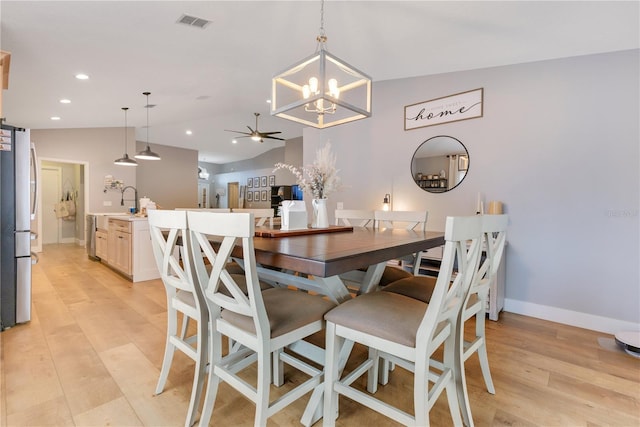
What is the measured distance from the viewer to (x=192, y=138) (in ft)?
28.2

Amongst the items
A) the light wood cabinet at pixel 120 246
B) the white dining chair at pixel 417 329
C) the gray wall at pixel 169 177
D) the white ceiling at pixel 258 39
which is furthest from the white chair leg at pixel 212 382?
the gray wall at pixel 169 177

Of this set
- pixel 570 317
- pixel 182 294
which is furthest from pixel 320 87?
pixel 570 317

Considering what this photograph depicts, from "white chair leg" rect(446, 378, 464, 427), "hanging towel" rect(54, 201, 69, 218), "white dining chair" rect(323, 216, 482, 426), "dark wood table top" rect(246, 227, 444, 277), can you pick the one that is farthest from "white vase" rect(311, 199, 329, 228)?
"hanging towel" rect(54, 201, 69, 218)

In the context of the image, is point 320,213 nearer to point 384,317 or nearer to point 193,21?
point 384,317

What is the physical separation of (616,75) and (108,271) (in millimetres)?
6344

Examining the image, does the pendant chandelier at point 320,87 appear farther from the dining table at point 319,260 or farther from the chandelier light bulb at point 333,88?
the dining table at point 319,260

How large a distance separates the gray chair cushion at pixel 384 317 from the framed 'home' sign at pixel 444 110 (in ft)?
8.51

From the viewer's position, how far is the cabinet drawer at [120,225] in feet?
13.2

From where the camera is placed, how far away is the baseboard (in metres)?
2.49

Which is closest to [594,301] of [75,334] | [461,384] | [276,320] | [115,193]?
[461,384]

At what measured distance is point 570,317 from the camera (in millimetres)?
Answer: 2678

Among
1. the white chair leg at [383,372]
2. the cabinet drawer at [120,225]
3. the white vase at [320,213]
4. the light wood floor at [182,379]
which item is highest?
the white vase at [320,213]

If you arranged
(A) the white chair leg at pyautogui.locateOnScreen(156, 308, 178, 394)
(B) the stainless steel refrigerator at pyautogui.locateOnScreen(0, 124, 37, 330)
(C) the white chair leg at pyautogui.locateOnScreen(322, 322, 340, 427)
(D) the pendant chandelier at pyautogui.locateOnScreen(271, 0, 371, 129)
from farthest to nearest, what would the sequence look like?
(B) the stainless steel refrigerator at pyautogui.locateOnScreen(0, 124, 37, 330) → (D) the pendant chandelier at pyautogui.locateOnScreen(271, 0, 371, 129) → (A) the white chair leg at pyautogui.locateOnScreen(156, 308, 178, 394) → (C) the white chair leg at pyautogui.locateOnScreen(322, 322, 340, 427)

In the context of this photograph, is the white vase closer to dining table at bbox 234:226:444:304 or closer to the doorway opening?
dining table at bbox 234:226:444:304
